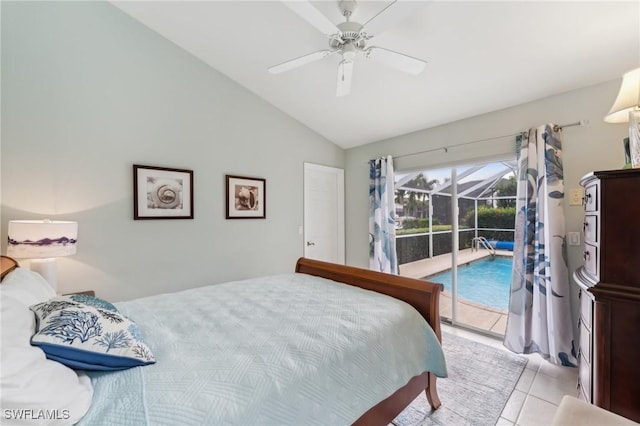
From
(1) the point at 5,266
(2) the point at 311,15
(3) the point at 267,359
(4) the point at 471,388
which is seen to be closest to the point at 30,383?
(3) the point at 267,359

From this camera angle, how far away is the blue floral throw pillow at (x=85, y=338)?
0.90 m

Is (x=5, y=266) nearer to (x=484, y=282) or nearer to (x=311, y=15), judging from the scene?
(x=311, y=15)

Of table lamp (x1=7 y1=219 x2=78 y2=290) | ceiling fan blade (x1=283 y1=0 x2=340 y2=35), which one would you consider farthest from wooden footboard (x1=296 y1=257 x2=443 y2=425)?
table lamp (x1=7 y1=219 x2=78 y2=290)

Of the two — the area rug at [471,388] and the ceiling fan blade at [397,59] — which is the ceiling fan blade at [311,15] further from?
the area rug at [471,388]

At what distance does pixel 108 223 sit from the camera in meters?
2.38

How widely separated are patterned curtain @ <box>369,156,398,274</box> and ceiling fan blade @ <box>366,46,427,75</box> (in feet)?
5.85

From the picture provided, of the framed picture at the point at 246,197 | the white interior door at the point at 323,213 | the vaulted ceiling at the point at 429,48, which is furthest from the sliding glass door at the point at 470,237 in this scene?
the framed picture at the point at 246,197

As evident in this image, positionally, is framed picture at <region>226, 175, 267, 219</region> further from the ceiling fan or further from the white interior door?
the ceiling fan

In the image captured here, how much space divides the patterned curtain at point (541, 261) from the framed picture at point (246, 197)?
8.99 feet

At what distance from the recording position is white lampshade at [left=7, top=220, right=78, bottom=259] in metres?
1.78

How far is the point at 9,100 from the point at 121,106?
2.23 feet

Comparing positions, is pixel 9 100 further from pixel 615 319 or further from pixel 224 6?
pixel 615 319

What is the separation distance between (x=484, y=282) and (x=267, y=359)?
308 centimetres

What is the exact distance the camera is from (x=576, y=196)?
2332 mm
